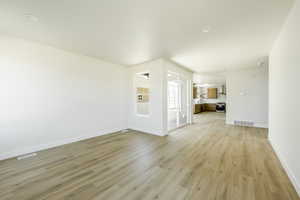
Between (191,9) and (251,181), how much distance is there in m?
2.72

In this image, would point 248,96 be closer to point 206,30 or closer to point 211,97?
point 206,30

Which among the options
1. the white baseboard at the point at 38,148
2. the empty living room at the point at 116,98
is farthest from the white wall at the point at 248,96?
the white baseboard at the point at 38,148

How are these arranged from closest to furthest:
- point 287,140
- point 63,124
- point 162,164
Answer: point 287,140, point 162,164, point 63,124

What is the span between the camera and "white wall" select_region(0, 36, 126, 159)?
2.62m

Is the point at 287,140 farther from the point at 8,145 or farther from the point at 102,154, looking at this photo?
the point at 8,145

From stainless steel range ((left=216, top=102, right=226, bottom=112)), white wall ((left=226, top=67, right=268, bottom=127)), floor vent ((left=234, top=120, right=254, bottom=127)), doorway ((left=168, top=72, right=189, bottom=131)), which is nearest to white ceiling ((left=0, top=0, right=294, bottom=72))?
doorway ((left=168, top=72, right=189, bottom=131))

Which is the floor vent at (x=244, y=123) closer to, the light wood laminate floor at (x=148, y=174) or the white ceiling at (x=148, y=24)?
the light wood laminate floor at (x=148, y=174)

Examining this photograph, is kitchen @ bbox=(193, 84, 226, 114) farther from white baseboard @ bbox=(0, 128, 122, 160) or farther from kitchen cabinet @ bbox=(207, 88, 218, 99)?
white baseboard @ bbox=(0, 128, 122, 160)

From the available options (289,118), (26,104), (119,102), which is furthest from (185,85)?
(26,104)

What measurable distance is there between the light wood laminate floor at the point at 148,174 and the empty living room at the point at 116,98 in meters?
0.02

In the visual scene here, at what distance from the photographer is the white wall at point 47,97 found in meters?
2.62

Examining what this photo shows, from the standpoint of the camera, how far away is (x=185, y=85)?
19.1 ft

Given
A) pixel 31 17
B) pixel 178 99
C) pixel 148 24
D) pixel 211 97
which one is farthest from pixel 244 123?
pixel 31 17

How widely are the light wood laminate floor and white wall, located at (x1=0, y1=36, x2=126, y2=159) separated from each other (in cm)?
49
